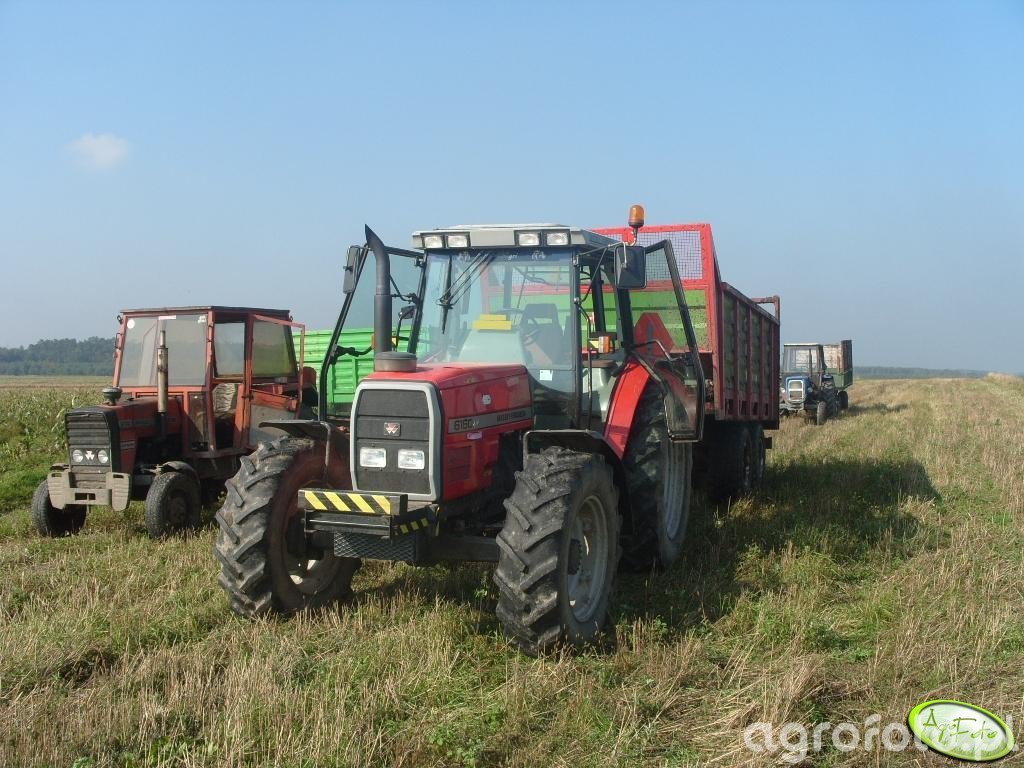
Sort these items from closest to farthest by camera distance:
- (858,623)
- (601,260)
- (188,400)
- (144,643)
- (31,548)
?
1. (144,643)
2. (858,623)
3. (601,260)
4. (31,548)
5. (188,400)

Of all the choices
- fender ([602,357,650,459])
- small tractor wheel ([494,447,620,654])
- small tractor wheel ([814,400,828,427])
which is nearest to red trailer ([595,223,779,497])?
fender ([602,357,650,459])

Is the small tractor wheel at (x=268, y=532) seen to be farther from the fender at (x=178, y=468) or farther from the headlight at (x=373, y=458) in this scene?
the fender at (x=178, y=468)

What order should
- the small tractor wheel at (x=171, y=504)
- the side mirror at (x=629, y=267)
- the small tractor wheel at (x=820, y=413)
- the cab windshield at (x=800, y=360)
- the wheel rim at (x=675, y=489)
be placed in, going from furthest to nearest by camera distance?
the cab windshield at (x=800, y=360)
the small tractor wheel at (x=820, y=413)
the small tractor wheel at (x=171, y=504)
the wheel rim at (x=675, y=489)
the side mirror at (x=629, y=267)

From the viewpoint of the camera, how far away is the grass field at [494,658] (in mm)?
3602

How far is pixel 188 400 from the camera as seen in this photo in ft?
29.8

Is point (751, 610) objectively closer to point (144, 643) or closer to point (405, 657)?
point (405, 657)

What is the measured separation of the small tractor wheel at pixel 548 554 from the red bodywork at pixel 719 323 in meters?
3.43

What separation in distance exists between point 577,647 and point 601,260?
2.38m

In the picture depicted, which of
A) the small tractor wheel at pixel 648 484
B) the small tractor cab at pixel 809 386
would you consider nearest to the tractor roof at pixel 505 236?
the small tractor wheel at pixel 648 484

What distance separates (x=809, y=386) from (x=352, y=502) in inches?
757

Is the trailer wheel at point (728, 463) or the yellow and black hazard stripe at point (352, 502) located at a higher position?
the yellow and black hazard stripe at point (352, 502)

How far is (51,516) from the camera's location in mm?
8336

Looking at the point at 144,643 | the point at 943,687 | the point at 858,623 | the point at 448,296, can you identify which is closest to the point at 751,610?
the point at 858,623

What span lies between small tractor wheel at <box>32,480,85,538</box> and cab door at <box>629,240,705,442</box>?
5.67 m
